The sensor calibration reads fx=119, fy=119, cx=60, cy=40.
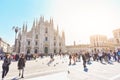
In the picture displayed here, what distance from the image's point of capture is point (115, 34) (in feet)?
228

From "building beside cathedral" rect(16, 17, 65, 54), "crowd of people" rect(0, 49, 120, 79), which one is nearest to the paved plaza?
"crowd of people" rect(0, 49, 120, 79)

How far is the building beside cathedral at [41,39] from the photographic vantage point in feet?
174

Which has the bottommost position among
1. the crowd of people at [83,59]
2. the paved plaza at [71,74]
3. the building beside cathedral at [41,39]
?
the paved plaza at [71,74]

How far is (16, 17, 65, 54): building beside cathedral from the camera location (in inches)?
2085

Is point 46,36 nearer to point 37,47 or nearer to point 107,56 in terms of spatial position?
point 37,47

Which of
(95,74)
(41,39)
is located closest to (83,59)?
(95,74)

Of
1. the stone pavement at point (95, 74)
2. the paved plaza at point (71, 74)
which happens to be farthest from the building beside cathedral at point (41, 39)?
the stone pavement at point (95, 74)

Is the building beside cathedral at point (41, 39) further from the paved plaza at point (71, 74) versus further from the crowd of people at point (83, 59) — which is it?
the paved plaza at point (71, 74)

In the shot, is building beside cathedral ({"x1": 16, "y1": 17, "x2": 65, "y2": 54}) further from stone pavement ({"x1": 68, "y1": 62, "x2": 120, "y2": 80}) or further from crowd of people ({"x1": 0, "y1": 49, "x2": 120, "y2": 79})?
stone pavement ({"x1": 68, "y1": 62, "x2": 120, "y2": 80})

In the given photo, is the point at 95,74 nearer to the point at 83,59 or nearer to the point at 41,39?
the point at 83,59

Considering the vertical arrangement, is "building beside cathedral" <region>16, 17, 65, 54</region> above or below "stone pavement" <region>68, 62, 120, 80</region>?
above

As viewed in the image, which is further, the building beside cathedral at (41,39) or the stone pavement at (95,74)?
the building beside cathedral at (41,39)

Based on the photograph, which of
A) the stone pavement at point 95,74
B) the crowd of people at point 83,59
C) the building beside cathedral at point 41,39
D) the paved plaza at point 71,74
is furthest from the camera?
the building beside cathedral at point 41,39

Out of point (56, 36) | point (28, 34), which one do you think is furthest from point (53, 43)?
point (28, 34)
